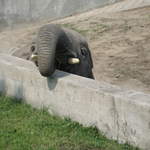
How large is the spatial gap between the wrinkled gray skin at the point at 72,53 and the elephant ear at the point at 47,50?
32 centimetres

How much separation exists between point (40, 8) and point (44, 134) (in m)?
11.0

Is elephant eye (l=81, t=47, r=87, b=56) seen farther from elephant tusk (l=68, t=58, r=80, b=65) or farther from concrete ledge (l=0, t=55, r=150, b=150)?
concrete ledge (l=0, t=55, r=150, b=150)

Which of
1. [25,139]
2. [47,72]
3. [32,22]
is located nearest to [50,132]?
[25,139]

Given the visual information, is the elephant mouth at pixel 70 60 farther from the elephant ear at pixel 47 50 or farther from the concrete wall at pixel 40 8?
the concrete wall at pixel 40 8

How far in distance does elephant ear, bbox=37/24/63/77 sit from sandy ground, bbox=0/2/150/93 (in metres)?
2.97

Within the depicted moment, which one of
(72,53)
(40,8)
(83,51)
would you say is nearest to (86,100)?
(72,53)

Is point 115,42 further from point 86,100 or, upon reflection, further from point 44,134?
point 44,134

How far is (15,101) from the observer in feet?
24.9

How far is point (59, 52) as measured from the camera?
23.8 feet

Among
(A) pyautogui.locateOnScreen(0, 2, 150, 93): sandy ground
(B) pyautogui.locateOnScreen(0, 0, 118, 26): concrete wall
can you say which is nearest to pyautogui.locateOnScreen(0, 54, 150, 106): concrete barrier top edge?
(A) pyautogui.locateOnScreen(0, 2, 150, 93): sandy ground

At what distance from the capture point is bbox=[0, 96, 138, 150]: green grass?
584 centimetres

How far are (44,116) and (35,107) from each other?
47 cm

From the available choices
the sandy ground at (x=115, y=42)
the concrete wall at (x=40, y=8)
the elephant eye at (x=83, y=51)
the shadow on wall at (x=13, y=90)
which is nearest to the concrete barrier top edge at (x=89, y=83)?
the shadow on wall at (x=13, y=90)

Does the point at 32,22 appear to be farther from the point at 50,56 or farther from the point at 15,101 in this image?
the point at 50,56
